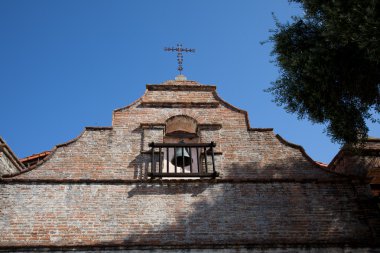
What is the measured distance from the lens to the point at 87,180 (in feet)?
29.8

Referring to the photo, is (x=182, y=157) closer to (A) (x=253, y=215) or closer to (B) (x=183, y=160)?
(B) (x=183, y=160)

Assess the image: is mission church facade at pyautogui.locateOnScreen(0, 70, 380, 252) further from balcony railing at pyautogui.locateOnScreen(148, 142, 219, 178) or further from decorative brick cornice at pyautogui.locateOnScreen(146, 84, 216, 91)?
decorative brick cornice at pyautogui.locateOnScreen(146, 84, 216, 91)

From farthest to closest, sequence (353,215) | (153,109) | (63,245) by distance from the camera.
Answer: (153,109)
(353,215)
(63,245)

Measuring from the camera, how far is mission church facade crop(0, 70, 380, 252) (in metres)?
8.22

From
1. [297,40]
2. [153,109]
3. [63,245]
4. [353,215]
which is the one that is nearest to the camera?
[63,245]

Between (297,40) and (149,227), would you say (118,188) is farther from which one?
(297,40)

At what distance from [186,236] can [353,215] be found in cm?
347

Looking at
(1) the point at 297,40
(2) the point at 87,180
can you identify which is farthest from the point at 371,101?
(2) the point at 87,180

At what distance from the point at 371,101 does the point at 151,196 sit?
4.99m

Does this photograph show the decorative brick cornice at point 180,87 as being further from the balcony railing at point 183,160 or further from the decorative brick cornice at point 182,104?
the balcony railing at point 183,160

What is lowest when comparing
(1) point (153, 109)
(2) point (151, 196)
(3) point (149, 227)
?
(3) point (149, 227)

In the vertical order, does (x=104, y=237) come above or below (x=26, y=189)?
below

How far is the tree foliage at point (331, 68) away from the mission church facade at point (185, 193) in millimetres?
1076

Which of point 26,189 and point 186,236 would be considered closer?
point 186,236
